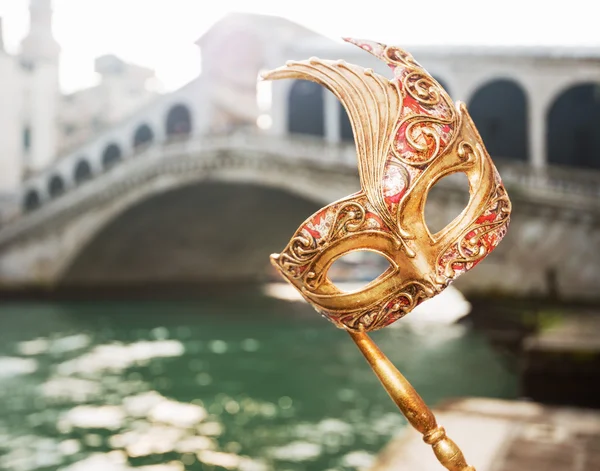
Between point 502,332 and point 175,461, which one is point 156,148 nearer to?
point 502,332

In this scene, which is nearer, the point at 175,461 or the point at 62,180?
the point at 175,461

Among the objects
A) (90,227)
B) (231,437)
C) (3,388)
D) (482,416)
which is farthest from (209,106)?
(482,416)

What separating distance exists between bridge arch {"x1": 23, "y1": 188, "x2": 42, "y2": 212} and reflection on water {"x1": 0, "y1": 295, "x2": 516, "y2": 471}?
6730 millimetres

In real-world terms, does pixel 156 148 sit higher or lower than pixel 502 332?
higher

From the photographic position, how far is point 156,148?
12.9m

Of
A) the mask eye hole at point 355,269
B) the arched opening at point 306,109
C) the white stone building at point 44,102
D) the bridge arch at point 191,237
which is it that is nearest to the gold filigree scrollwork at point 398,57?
the bridge arch at point 191,237

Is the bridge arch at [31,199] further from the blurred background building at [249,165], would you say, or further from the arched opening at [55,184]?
the arched opening at [55,184]

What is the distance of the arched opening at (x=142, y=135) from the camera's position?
15.9 metres

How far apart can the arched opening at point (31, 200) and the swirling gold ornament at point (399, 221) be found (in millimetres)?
16863

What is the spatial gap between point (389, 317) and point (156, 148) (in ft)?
40.6

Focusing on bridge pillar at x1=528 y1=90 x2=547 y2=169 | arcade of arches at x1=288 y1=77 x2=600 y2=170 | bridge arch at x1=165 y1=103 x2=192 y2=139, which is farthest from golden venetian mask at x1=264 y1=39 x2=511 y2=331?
bridge arch at x1=165 y1=103 x2=192 y2=139

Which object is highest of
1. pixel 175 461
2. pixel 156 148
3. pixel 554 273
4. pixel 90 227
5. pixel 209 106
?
pixel 209 106

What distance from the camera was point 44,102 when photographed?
20.2 m

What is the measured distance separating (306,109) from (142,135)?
4.88m
